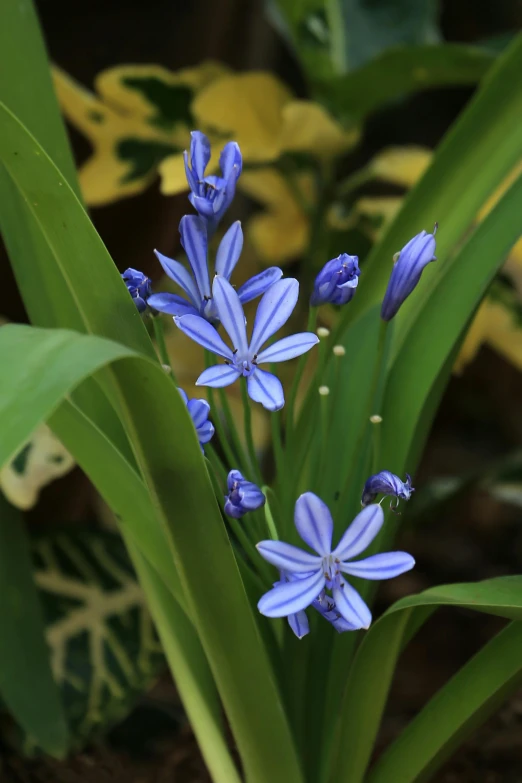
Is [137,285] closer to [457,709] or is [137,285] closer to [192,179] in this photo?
[192,179]

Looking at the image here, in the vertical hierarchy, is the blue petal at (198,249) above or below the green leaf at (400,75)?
above

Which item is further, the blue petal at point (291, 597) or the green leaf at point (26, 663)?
the green leaf at point (26, 663)

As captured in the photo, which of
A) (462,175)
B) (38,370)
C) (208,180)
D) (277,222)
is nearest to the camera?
(38,370)

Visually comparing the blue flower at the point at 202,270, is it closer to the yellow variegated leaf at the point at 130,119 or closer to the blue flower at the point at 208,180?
the blue flower at the point at 208,180

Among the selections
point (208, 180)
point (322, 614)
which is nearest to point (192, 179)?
point (208, 180)

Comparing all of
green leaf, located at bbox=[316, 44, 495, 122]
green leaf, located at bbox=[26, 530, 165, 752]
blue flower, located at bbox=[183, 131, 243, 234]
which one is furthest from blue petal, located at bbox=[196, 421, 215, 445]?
green leaf, located at bbox=[316, 44, 495, 122]

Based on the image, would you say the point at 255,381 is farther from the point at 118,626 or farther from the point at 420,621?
the point at 118,626

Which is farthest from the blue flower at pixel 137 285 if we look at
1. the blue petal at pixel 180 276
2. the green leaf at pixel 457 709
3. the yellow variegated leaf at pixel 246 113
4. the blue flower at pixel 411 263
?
the yellow variegated leaf at pixel 246 113

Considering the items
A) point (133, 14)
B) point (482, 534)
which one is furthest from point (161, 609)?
point (482, 534)
